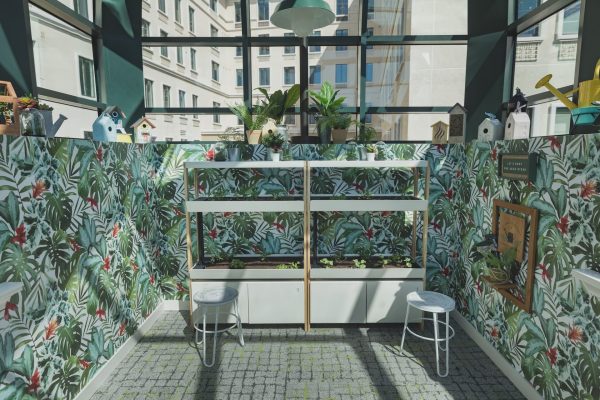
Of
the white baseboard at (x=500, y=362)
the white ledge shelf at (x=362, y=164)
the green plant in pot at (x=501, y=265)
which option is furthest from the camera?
the white ledge shelf at (x=362, y=164)

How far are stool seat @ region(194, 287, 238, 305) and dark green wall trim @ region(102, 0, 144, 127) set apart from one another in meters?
2.29

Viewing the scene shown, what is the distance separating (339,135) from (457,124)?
50.9 inches

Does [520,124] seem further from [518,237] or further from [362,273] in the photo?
[362,273]

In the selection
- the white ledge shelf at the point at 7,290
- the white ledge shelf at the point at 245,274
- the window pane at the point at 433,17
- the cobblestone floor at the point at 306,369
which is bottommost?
the cobblestone floor at the point at 306,369

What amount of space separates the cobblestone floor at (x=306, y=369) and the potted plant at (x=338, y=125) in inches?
84.6

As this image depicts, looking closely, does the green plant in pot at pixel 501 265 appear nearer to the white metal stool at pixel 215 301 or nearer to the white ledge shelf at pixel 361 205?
the white ledge shelf at pixel 361 205

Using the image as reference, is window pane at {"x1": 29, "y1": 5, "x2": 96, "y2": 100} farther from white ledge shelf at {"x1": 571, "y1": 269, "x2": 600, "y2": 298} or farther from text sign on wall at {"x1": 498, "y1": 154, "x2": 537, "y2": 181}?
white ledge shelf at {"x1": 571, "y1": 269, "x2": 600, "y2": 298}

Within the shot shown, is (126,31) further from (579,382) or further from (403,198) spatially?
(579,382)

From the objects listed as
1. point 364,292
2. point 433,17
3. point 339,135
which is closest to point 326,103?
point 339,135

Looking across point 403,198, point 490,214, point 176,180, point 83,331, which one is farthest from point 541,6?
point 83,331

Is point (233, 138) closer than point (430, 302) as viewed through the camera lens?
No

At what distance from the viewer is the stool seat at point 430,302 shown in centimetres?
290

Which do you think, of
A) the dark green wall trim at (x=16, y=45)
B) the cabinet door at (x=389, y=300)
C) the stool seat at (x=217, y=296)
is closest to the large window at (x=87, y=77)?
the dark green wall trim at (x=16, y=45)

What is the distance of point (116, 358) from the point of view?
300cm
